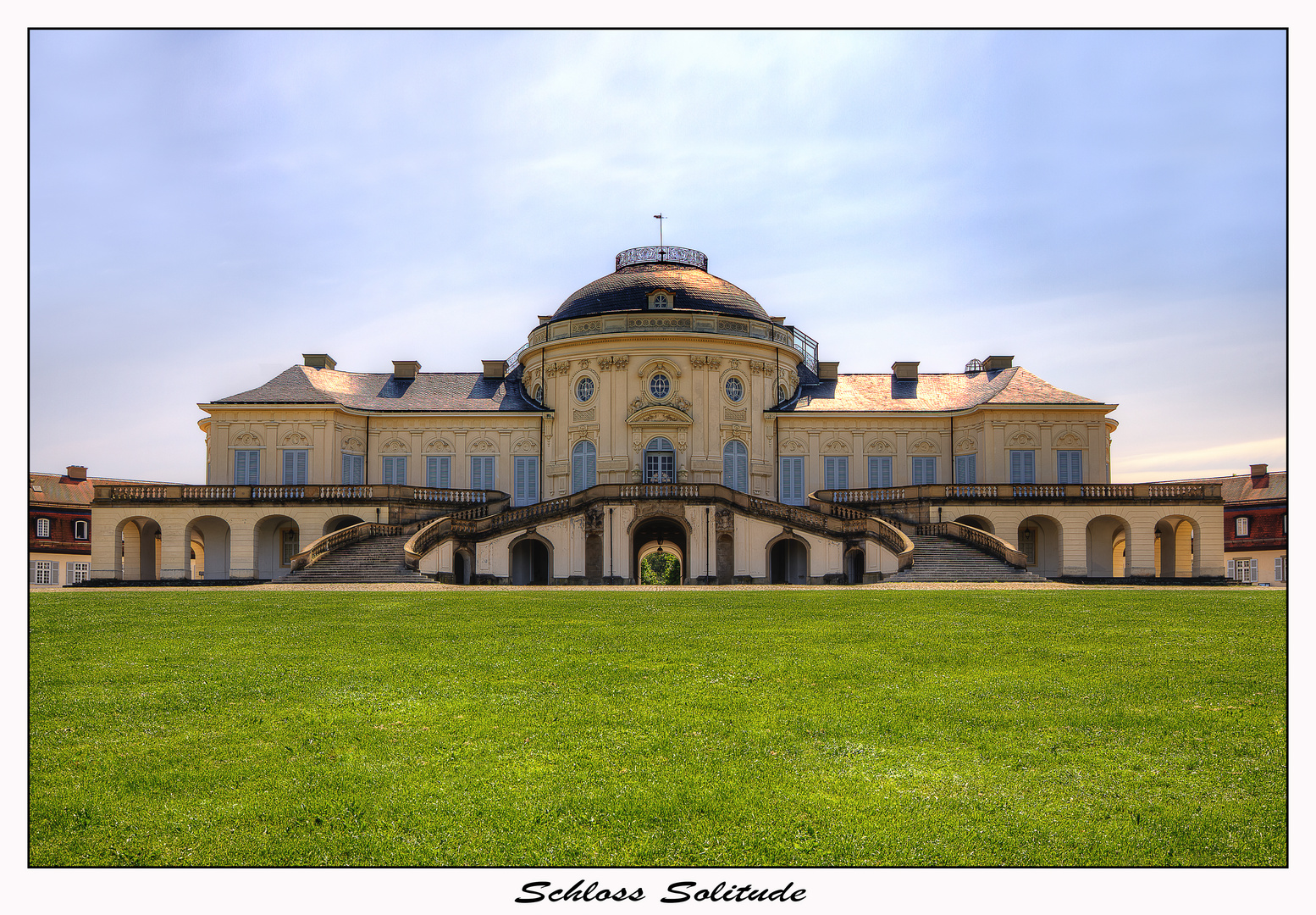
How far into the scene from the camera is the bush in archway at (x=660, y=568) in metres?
107

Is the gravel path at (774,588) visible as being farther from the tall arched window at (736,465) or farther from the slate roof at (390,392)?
the slate roof at (390,392)

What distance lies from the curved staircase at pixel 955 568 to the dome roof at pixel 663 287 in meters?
17.8

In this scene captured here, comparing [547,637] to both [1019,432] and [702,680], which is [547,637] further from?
[1019,432]

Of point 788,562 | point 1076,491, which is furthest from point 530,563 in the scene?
point 1076,491

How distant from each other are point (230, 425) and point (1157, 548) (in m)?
46.5

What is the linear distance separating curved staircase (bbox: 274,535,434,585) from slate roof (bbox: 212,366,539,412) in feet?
43.7

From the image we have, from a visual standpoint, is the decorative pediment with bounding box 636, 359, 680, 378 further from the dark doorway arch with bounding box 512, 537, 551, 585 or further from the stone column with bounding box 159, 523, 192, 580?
the stone column with bounding box 159, 523, 192, 580

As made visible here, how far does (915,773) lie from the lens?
31.3 ft

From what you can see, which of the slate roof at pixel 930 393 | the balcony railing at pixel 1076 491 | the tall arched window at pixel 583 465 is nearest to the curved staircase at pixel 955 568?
the balcony railing at pixel 1076 491

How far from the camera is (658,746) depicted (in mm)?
10398

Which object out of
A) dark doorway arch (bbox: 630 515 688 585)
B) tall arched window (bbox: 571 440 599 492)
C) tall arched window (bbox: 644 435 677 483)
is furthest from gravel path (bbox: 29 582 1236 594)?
tall arched window (bbox: 644 435 677 483)

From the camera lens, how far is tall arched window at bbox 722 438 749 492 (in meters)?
50.2

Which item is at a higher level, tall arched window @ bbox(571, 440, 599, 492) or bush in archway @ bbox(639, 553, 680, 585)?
tall arched window @ bbox(571, 440, 599, 492)

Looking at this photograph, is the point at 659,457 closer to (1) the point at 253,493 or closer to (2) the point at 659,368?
(2) the point at 659,368
